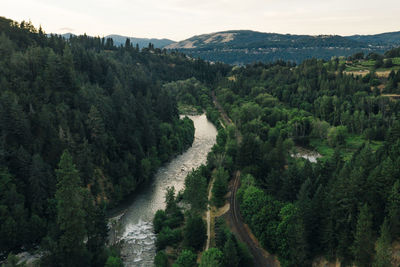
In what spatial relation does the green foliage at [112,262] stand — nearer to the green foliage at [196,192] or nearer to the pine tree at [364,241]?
the green foliage at [196,192]

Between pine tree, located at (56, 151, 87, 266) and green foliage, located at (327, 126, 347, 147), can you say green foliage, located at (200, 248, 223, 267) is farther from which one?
green foliage, located at (327, 126, 347, 147)

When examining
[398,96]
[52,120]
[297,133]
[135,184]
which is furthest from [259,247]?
[398,96]

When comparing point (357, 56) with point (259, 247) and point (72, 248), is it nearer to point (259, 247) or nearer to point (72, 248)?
point (259, 247)

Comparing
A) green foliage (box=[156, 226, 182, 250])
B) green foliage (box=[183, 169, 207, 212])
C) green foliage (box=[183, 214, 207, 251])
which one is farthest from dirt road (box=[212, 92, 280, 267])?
green foliage (box=[156, 226, 182, 250])

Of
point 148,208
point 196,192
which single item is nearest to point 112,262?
point 196,192

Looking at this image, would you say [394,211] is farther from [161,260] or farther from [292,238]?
[161,260]

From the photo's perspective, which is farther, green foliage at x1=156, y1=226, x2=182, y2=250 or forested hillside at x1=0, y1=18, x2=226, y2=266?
green foliage at x1=156, y1=226, x2=182, y2=250
